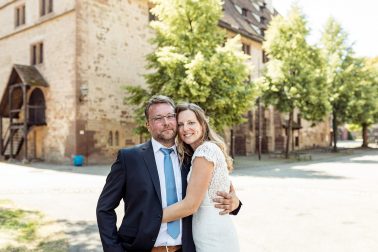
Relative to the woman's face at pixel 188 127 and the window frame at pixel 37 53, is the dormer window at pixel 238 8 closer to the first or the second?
the window frame at pixel 37 53

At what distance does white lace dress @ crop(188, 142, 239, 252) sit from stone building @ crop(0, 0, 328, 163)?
1938cm

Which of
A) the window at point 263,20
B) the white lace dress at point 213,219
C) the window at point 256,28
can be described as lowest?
the white lace dress at point 213,219

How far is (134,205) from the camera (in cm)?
249

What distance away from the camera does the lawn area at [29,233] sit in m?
5.58

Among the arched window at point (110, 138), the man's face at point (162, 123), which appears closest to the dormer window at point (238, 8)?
the arched window at point (110, 138)

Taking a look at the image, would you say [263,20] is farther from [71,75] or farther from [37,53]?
[71,75]

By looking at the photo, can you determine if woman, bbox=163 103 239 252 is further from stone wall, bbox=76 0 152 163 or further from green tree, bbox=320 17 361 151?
green tree, bbox=320 17 361 151

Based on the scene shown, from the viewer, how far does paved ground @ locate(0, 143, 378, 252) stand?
6.00m

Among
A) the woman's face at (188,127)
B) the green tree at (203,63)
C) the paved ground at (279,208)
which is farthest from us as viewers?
the green tree at (203,63)

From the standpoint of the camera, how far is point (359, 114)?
37312 mm

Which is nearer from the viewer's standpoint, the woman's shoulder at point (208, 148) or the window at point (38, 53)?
the woman's shoulder at point (208, 148)

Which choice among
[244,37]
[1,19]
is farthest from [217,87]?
[1,19]

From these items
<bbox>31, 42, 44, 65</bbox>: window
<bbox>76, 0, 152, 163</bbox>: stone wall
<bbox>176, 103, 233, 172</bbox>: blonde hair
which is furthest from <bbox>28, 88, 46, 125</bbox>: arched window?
<bbox>176, 103, 233, 172</bbox>: blonde hair

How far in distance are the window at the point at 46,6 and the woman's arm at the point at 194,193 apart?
23.2 metres
